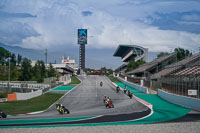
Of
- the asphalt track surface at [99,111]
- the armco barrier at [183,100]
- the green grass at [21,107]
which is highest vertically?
the armco barrier at [183,100]

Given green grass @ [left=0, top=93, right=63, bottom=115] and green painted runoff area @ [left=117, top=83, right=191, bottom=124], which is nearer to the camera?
green painted runoff area @ [left=117, top=83, right=191, bottom=124]

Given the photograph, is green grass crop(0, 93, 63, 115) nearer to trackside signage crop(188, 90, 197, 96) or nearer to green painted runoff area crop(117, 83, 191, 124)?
green painted runoff area crop(117, 83, 191, 124)

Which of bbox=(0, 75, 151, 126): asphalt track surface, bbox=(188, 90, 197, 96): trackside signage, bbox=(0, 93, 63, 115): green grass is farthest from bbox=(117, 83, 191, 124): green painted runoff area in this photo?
bbox=(0, 93, 63, 115): green grass

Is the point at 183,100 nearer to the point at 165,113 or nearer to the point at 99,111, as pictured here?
the point at 165,113

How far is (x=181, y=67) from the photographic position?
4309 cm

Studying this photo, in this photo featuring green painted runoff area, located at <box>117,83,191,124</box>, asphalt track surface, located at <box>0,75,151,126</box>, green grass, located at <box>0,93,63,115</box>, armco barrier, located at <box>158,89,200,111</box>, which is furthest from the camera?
green grass, located at <box>0,93,63,115</box>

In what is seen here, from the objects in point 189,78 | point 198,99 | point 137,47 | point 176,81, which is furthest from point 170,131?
point 137,47

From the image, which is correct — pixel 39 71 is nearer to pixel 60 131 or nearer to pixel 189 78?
pixel 189 78

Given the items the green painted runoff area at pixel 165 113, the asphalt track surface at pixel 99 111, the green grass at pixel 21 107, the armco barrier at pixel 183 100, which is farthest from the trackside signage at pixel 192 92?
the green grass at pixel 21 107

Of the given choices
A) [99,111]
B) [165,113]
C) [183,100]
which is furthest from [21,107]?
[183,100]

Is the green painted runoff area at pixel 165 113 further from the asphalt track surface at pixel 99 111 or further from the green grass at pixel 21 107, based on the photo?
the green grass at pixel 21 107

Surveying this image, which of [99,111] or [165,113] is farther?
[99,111]

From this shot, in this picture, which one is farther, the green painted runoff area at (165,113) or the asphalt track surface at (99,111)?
the asphalt track surface at (99,111)

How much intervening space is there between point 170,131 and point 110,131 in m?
2.80
